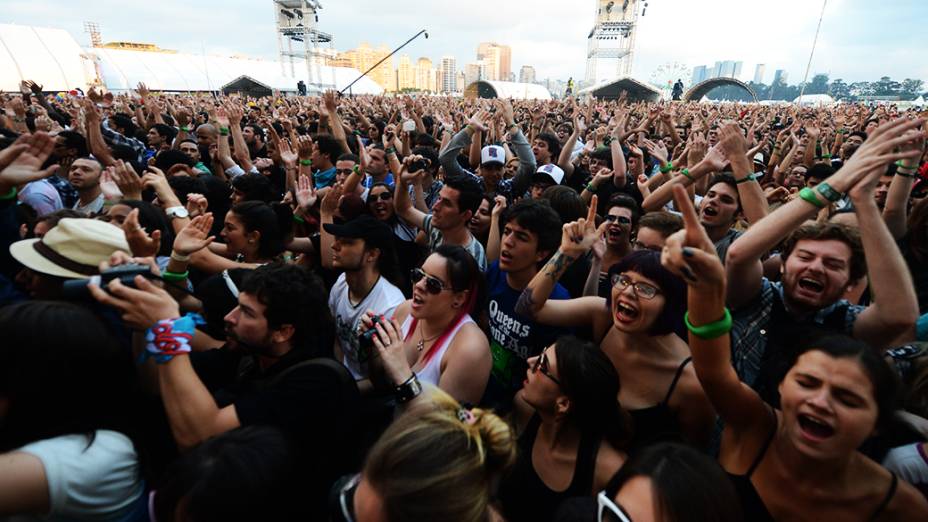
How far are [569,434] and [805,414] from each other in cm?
83

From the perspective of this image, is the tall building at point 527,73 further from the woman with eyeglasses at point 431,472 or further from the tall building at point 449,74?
the woman with eyeglasses at point 431,472

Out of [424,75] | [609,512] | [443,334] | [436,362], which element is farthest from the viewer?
[424,75]

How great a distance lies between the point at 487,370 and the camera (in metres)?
2.21

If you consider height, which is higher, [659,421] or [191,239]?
[191,239]

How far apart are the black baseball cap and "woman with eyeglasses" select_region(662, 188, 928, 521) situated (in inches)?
76.6

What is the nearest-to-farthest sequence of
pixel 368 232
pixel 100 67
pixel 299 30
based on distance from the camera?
pixel 368 232 → pixel 100 67 → pixel 299 30

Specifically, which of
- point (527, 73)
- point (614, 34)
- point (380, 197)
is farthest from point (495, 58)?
point (380, 197)

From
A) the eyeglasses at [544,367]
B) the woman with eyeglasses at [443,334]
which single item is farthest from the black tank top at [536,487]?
the woman with eyeglasses at [443,334]

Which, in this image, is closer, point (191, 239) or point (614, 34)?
point (191, 239)

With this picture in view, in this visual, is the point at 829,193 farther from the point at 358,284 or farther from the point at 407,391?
the point at 358,284

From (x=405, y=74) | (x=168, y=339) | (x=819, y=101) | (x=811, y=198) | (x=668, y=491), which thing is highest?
(x=405, y=74)

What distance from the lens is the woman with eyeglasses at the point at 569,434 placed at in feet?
5.77

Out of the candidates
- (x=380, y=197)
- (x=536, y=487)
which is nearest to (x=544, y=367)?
(x=536, y=487)

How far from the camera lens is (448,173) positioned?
5316 millimetres
